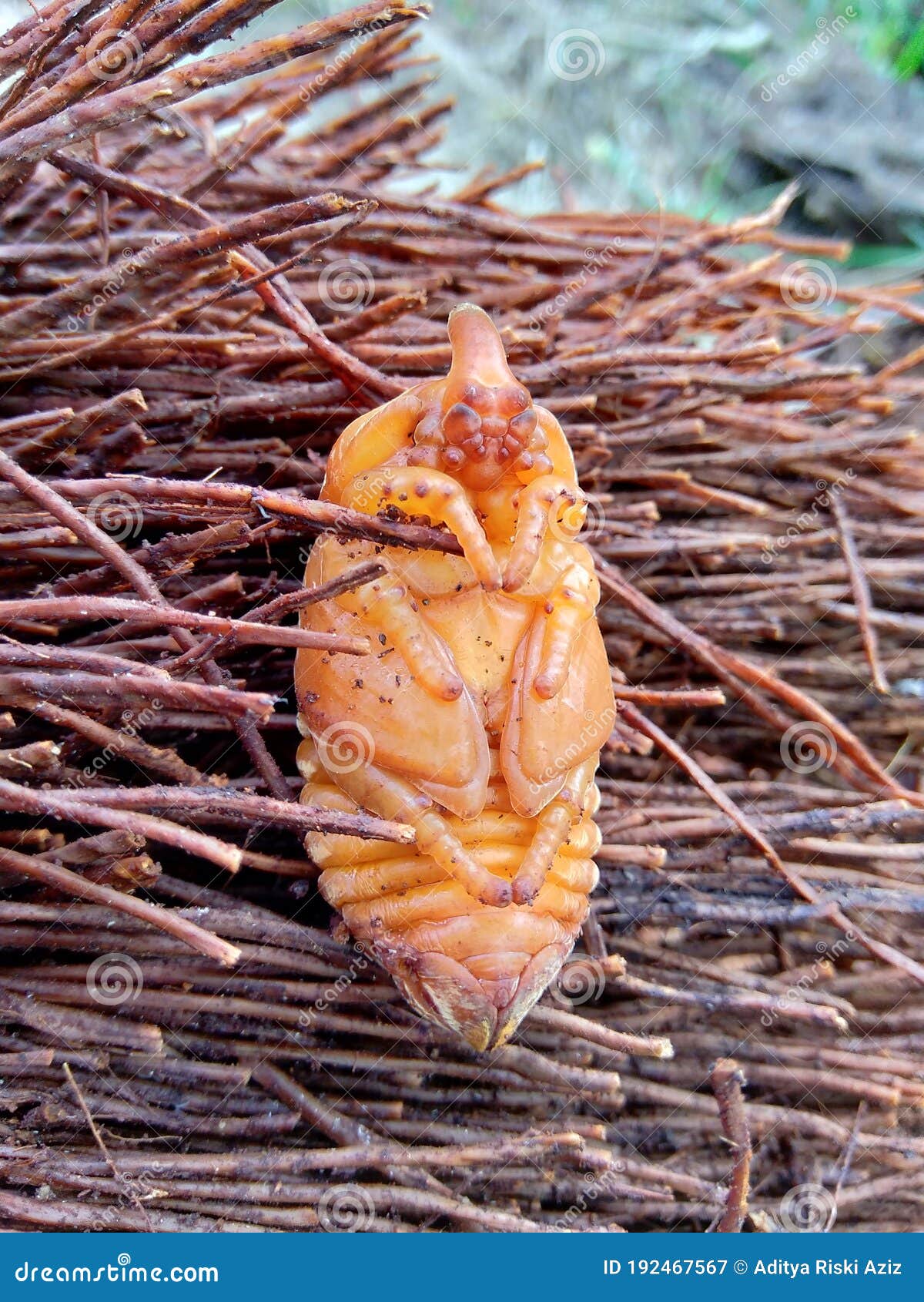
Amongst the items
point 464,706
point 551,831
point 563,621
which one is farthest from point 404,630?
point 551,831

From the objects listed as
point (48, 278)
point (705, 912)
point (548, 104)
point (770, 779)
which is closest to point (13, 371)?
point (48, 278)

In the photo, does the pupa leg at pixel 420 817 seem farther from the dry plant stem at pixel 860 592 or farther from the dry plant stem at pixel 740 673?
the dry plant stem at pixel 860 592

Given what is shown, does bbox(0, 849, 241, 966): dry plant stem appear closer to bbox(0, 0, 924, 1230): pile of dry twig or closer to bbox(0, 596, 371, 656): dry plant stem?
bbox(0, 0, 924, 1230): pile of dry twig

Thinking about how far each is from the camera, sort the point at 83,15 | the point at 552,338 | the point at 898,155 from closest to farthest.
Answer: the point at 83,15
the point at 552,338
the point at 898,155

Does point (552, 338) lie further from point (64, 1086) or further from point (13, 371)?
point (64, 1086)

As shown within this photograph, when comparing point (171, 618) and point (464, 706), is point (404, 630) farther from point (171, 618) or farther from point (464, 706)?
point (171, 618)

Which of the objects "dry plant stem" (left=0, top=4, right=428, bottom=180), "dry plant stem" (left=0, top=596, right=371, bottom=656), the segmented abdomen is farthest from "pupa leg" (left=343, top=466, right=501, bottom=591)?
"dry plant stem" (left=0, top=4, right=428, bottom=180)

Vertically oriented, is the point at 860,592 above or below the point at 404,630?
above
